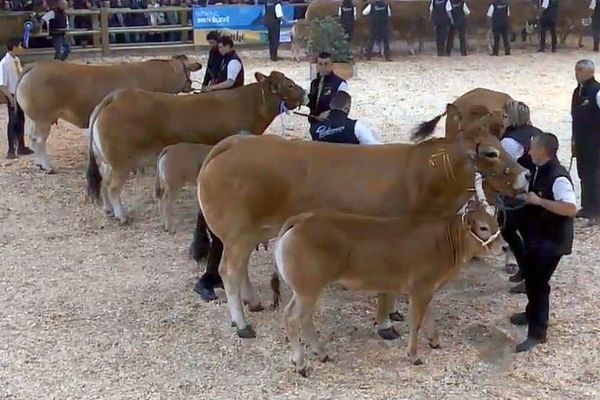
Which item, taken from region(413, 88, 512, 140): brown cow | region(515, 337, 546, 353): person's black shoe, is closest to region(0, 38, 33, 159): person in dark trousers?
region(413, 88, 512, 140): brown cow

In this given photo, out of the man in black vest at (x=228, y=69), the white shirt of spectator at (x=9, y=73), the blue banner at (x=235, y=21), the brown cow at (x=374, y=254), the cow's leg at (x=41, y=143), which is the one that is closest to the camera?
the brown cow at (x=374, y=254)

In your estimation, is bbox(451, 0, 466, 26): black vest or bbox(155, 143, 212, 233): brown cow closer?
bbox(155, 143, 212, 233): brown cow

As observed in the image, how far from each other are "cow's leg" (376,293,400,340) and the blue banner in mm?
15994

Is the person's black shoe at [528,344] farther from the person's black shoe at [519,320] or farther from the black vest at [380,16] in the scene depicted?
the black vest at [380,16]

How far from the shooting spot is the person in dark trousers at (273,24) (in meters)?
20.3

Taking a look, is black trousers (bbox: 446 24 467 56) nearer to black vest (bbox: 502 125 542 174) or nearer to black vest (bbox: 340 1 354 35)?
black vest (bbox: 340 1 354 35)

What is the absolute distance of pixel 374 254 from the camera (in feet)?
18.8

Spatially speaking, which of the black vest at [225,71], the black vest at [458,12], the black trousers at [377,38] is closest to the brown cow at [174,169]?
the black vest at [225,71]

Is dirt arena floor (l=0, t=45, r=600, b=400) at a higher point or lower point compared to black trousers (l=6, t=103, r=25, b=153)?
lower

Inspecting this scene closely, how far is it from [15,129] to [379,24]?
1103cm

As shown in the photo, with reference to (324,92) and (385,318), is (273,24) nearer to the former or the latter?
(324,92)

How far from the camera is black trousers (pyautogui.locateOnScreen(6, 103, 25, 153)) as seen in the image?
11.5m

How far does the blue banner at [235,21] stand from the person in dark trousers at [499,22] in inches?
195

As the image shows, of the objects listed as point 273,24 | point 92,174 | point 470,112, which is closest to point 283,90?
point 92,174
